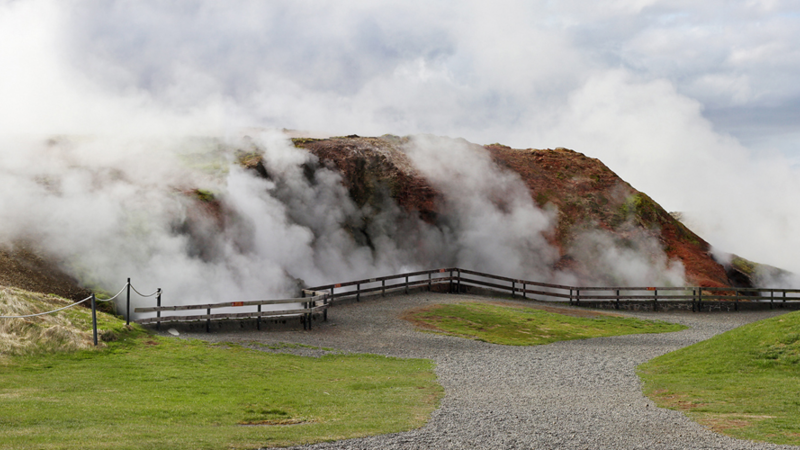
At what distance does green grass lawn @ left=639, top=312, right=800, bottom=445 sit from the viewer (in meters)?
9.95

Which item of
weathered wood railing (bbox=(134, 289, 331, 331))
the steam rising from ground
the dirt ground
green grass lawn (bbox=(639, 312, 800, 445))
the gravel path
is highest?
the steam rising from ground

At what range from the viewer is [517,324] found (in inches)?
951

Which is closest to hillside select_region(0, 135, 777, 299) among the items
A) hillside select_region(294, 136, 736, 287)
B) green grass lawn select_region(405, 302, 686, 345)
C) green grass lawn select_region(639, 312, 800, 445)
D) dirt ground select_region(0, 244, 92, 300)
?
hillside select_region(294, 136, 736, 287)

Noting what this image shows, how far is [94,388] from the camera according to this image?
36.2ft

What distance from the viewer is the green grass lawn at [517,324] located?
2216 cm

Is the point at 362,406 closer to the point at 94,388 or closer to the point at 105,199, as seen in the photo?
the point at 94,388

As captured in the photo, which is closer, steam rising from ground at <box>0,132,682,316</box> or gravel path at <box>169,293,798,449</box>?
gravel path at <box>169,293,798,449</box>

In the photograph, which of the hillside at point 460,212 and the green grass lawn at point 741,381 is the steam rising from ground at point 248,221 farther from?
the green grass lawn at point 741,381

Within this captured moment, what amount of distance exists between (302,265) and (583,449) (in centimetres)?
2437

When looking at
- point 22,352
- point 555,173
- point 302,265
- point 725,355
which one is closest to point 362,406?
point 22,352

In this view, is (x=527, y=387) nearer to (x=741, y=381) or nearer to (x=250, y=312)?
(x=741, y=381)

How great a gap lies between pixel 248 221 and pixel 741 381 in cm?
2318

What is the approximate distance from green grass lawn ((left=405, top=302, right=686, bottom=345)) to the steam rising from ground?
312 inches

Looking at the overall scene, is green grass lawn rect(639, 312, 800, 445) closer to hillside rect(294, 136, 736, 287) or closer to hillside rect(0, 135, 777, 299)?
hillside rect(0, 135, 777, 299)
